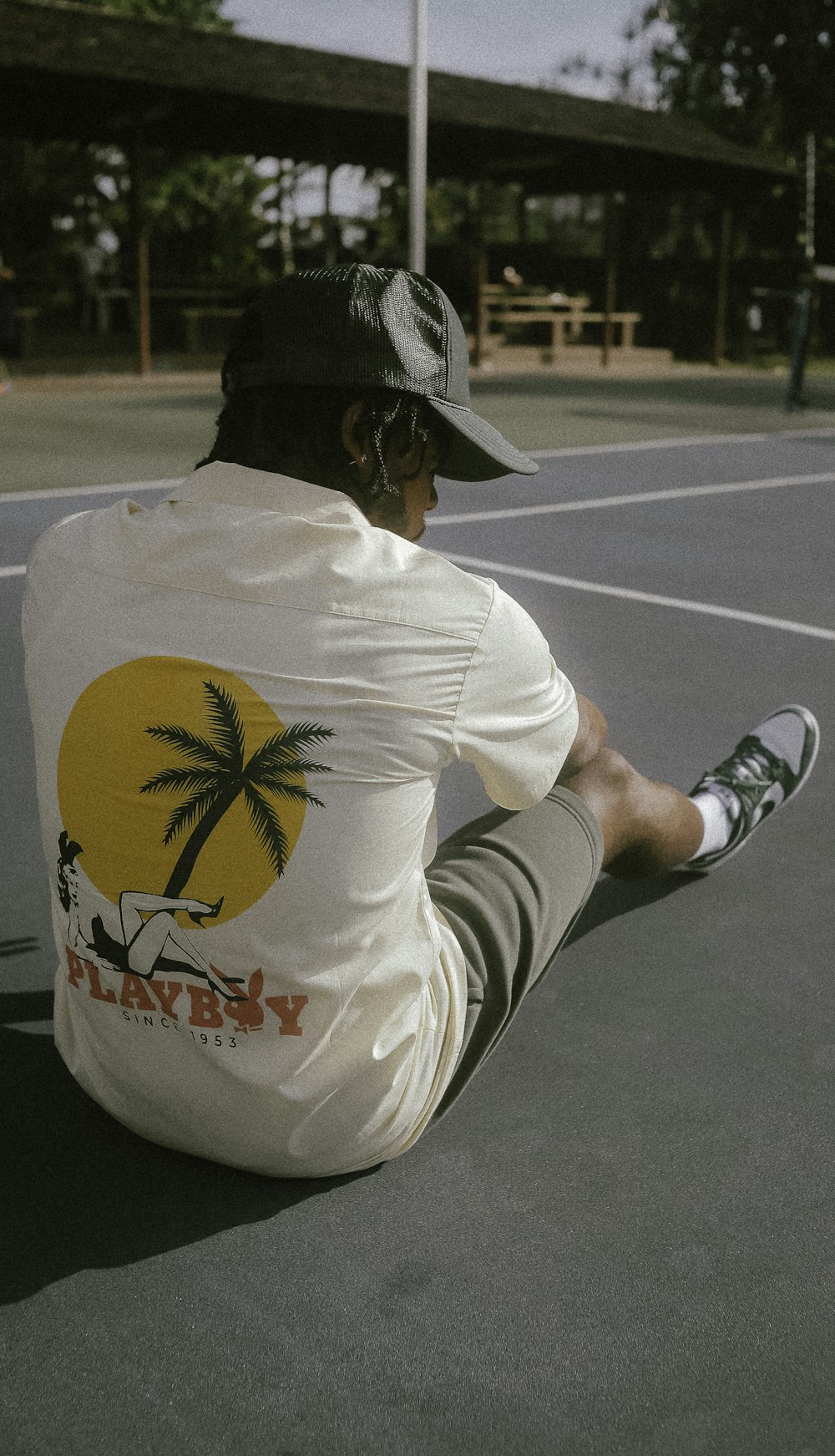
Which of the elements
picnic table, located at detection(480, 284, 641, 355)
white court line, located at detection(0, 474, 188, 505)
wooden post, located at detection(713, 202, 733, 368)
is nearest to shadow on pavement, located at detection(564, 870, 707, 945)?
white court line, located at detection(0, 474, 188, 505)

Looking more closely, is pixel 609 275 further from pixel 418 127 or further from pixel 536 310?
pixel 418 127

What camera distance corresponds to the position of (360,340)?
1.93m

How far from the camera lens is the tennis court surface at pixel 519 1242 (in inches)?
73.2

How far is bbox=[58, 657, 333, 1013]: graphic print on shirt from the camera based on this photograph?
6.18 feet

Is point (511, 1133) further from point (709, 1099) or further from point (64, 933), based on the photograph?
point (64, 933)

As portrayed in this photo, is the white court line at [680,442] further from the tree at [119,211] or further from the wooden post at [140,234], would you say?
the tree at [119,211]

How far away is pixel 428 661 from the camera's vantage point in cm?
191

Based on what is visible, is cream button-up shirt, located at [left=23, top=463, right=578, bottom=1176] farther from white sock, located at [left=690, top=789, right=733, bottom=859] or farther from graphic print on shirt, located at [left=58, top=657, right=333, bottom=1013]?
white sock, located at [left=690, top=789, right=733, bottom=859]

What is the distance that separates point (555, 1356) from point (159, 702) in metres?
1.02

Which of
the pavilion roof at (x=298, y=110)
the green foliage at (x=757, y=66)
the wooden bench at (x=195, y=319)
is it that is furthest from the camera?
the green foliage at (x=757, y=66)

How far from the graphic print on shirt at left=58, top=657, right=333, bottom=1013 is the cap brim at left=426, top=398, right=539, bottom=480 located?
472 millimetres

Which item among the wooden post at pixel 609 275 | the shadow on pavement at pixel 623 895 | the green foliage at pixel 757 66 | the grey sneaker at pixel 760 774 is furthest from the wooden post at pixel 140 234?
the green foliage at pixel 757 66

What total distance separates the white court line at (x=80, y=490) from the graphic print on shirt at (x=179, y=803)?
25.5 ft

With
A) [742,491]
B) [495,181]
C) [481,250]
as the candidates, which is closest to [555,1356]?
[742,491]
